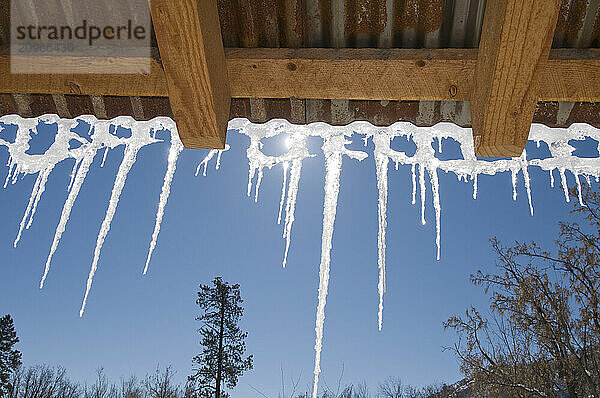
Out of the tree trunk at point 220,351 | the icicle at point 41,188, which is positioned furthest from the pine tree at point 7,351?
the icicle at point 41,188

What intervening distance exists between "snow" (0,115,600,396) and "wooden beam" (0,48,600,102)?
0.32 meters

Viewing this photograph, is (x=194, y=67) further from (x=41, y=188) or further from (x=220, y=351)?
(x=220, y=351)

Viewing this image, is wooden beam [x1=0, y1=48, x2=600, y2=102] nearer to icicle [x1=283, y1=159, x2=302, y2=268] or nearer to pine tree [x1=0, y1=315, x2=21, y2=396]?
icicle [x1=283, y1=159, x2=302, y2=268]

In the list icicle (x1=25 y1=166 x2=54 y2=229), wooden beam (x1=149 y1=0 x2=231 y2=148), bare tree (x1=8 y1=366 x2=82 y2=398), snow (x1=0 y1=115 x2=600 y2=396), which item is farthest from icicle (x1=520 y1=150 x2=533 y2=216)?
bare tree (x1=8 y1=366 x2=82 y2=398)

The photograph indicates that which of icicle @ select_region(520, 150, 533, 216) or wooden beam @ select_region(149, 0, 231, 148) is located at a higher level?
icicle @ select_region(520, 150, 533, 216)

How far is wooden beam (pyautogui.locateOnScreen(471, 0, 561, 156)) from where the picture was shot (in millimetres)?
1386

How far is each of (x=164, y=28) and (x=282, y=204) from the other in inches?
79.6

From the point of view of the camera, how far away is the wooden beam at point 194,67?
149cm

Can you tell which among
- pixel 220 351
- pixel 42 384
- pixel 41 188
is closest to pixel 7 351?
pixel 42 384

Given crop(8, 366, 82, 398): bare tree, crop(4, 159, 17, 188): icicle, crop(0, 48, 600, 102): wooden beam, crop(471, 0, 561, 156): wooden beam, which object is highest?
crop(8, 366, 82, 398): bare tree

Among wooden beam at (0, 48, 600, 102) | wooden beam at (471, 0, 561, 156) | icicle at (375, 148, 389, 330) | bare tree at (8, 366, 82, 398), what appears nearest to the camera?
wooden beam at (471, 0, 561, 156)

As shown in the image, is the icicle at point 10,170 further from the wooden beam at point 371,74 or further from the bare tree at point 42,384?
the bare tree at point 42,384

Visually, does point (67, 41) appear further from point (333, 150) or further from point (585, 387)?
point (585, 387)

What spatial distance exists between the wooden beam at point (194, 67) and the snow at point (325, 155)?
0.44 meters
